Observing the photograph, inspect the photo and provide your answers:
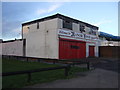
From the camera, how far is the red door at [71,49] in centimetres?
1971

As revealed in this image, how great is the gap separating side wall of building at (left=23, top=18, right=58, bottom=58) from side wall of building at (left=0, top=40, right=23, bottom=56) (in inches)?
98.3

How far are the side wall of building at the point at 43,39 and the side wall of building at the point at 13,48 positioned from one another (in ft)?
8.20

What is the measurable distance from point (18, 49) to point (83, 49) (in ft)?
40.9

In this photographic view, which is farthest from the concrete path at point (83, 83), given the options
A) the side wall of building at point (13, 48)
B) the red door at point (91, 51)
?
the side wall of building at point (13, 48)

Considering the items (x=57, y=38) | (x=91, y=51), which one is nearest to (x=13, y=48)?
(x=57, y=38)

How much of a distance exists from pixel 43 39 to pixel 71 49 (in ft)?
15.3

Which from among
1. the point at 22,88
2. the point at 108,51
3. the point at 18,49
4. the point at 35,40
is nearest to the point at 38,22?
the point at 35,40

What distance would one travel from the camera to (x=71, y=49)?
21312mm

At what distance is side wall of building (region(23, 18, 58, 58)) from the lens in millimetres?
19703

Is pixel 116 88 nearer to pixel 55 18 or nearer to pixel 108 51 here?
pixel 55 18

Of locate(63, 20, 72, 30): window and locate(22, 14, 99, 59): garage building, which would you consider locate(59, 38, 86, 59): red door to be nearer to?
locate(22, 14, 99, 59): garage building

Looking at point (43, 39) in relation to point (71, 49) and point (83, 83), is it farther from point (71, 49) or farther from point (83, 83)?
point (83, 83)

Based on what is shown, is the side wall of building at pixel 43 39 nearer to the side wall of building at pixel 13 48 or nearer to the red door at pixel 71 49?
the red door at pixel 71 49

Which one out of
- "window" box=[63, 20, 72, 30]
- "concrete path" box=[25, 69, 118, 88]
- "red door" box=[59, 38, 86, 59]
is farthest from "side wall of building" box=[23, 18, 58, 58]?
"concrete path" box=[25, 69, 118, 88]
